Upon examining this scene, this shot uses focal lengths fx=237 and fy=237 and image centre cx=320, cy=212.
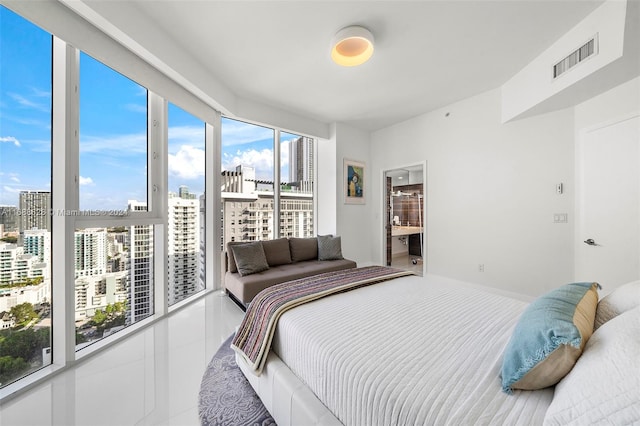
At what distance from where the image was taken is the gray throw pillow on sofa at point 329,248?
3.84 meters

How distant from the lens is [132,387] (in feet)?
5.36

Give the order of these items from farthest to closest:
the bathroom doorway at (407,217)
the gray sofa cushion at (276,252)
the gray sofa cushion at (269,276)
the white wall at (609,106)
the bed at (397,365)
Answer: the bathroom doorway at (407,217) → the gray sofa cushion at (276,252) → the gray sofa cushion at (269,276) → the white wall at (609,106) → the bed at (397,365)

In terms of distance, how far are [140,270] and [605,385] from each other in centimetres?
329

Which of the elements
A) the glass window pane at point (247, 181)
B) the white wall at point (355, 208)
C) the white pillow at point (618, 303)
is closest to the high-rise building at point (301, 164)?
the glass window pane at point (247, 181)

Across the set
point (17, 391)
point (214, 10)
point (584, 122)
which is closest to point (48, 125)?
point (214, 10)

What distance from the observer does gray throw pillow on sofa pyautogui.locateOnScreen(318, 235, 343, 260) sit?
384 centimetres

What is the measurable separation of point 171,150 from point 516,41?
398 centimetres

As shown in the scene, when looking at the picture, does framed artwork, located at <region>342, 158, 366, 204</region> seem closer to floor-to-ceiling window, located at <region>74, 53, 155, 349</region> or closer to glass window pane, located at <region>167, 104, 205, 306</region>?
glass window pane, located at <region>167, 104, 205, 306</region>

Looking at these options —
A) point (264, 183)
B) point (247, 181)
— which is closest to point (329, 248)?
point (264, 183)

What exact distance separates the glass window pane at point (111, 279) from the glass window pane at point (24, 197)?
0.69 feet

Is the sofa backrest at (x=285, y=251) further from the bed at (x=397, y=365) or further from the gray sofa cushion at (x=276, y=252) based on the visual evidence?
the bed at (x=397, y=365)

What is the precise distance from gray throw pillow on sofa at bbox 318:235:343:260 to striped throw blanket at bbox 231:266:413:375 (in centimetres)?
169

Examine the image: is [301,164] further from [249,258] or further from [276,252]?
[249,258]

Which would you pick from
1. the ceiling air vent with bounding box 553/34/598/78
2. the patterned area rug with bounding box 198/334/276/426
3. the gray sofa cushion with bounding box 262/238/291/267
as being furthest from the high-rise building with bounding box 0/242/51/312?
the ceiling air vent with bounding box 553/34/598/78
